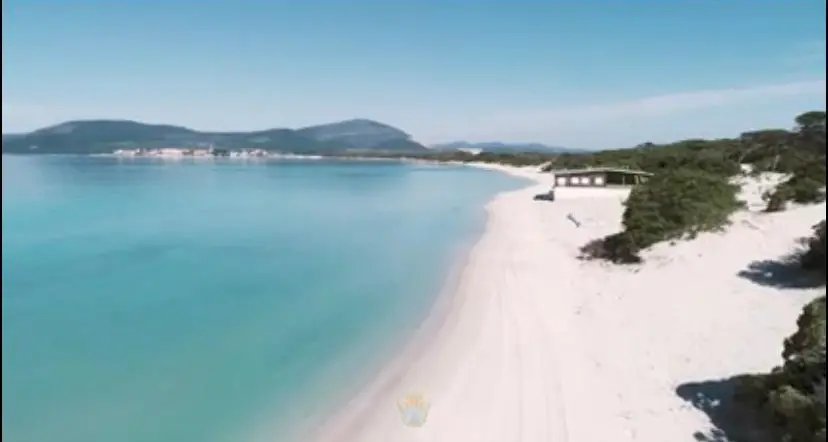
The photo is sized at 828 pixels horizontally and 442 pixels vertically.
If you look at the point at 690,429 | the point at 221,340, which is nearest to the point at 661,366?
the point at 690,429

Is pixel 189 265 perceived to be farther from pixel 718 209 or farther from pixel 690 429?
pixel 690 429

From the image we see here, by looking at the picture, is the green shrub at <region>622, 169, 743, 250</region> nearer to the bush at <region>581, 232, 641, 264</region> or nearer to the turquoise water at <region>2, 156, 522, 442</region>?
the bush at <region>581, 232, 641, 264</region>

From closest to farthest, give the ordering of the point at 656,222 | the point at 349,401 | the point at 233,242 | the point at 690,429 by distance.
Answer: the point at 690,429 → the point at 349,401 → the point at 656,222 → the point at 233,242

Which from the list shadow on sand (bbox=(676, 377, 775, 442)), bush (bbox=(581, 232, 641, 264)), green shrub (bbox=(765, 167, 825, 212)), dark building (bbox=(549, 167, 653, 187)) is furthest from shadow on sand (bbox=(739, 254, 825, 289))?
dark building (bbox=(549, 167, 653, 187))

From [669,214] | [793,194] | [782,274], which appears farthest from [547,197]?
[782,274]

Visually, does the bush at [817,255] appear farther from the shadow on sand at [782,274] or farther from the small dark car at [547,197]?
the small dark car at [547,197]
